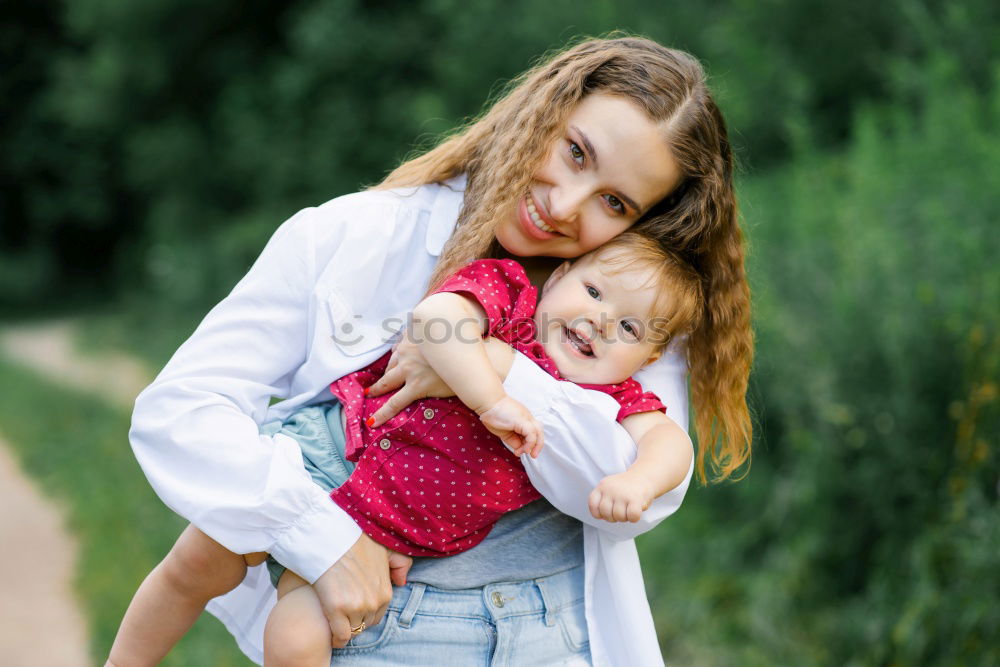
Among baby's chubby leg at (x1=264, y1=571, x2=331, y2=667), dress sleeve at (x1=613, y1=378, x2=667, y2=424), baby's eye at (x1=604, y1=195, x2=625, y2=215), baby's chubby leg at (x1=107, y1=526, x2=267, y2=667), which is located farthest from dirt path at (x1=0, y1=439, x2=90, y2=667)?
baby's eye at (x1=604, y1=195, x2=625, y2=215)

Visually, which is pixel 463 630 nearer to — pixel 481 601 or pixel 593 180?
pixel 481 601

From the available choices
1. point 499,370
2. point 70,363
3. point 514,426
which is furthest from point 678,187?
point 70,363

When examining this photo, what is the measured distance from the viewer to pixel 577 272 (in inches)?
72.5

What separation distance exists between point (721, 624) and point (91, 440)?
4.80 m

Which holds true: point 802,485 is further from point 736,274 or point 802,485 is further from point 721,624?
point 736,274

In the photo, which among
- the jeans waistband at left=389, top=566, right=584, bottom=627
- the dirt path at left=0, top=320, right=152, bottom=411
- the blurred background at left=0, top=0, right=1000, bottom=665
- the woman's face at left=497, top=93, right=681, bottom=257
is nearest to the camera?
the jeans waistband at left=389, top=566, right=584, bottom=627

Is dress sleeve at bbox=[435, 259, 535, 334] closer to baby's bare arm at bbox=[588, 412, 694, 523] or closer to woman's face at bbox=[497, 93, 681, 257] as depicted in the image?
woman's face at bbox=[497, 93, 681, 257]

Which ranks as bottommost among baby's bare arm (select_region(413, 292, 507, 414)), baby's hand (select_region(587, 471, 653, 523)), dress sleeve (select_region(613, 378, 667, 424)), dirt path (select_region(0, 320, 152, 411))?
dirt path (select_region(0, 320, 152, 411))

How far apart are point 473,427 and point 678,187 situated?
25.8 inches

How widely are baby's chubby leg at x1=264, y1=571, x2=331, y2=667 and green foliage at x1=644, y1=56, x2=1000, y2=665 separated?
89.2 inches

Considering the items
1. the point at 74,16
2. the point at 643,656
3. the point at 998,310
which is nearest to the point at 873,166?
the point at 998,310

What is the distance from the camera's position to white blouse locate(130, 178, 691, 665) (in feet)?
5.17

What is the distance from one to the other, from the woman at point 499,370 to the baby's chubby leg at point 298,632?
0.03 metres

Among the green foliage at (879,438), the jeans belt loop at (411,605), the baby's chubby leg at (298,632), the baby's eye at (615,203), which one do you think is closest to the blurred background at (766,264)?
the green foliage at (879,438)
